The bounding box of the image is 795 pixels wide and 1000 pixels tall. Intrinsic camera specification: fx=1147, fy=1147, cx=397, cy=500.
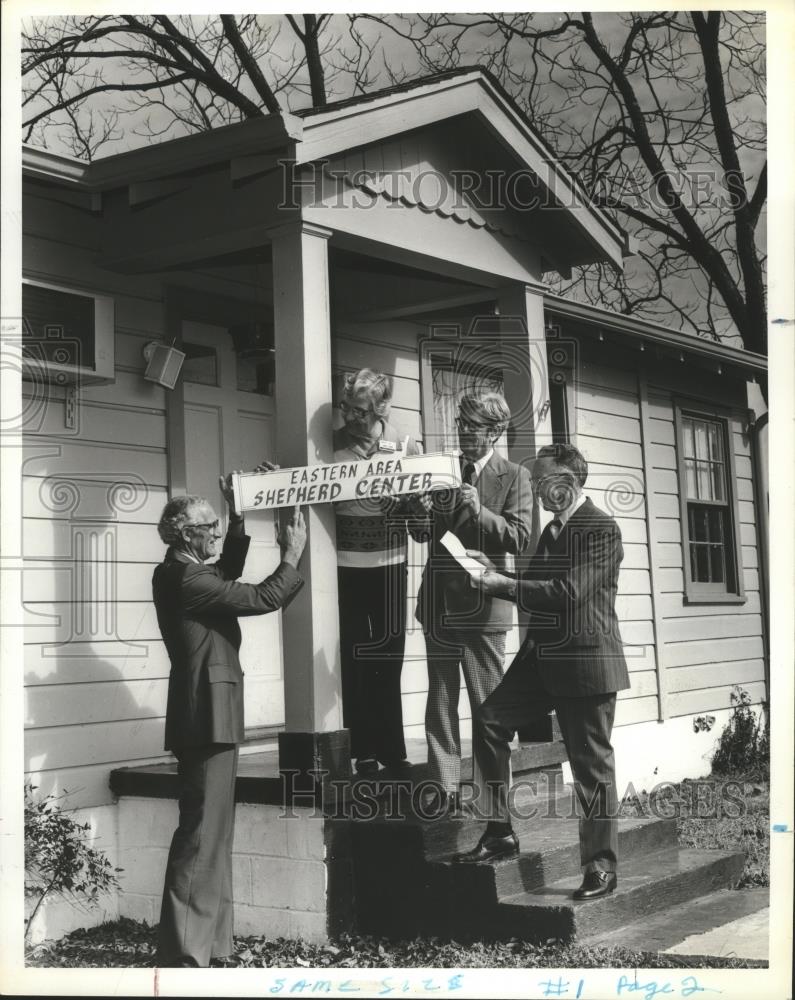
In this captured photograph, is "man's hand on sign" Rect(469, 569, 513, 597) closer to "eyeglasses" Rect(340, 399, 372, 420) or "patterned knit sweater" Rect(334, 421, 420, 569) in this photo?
"patterned knit sweater" Rect(334, 421, 420, 569)

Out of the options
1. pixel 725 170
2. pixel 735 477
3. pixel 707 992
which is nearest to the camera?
pixel 707 992

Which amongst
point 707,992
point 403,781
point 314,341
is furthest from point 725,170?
point 707,992

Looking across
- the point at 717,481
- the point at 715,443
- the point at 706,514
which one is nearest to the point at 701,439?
the point at 715,443

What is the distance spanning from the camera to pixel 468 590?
5.29 metres

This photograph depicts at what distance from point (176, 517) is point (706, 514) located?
547 centimetres

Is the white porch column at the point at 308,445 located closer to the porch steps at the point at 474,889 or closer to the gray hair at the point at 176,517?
the gray hair at the point at 176,517

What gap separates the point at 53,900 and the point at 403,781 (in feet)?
5.75

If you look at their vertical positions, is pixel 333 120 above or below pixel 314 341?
above

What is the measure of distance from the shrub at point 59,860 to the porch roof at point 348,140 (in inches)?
114

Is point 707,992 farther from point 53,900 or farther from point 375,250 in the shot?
point 375,250

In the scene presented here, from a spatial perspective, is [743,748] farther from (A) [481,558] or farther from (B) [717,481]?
(A) [481,558]

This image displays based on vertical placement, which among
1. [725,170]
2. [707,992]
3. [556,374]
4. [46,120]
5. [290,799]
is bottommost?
[707,992]

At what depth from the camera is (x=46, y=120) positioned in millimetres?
8906

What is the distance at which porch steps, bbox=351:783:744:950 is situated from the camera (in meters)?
4.84
